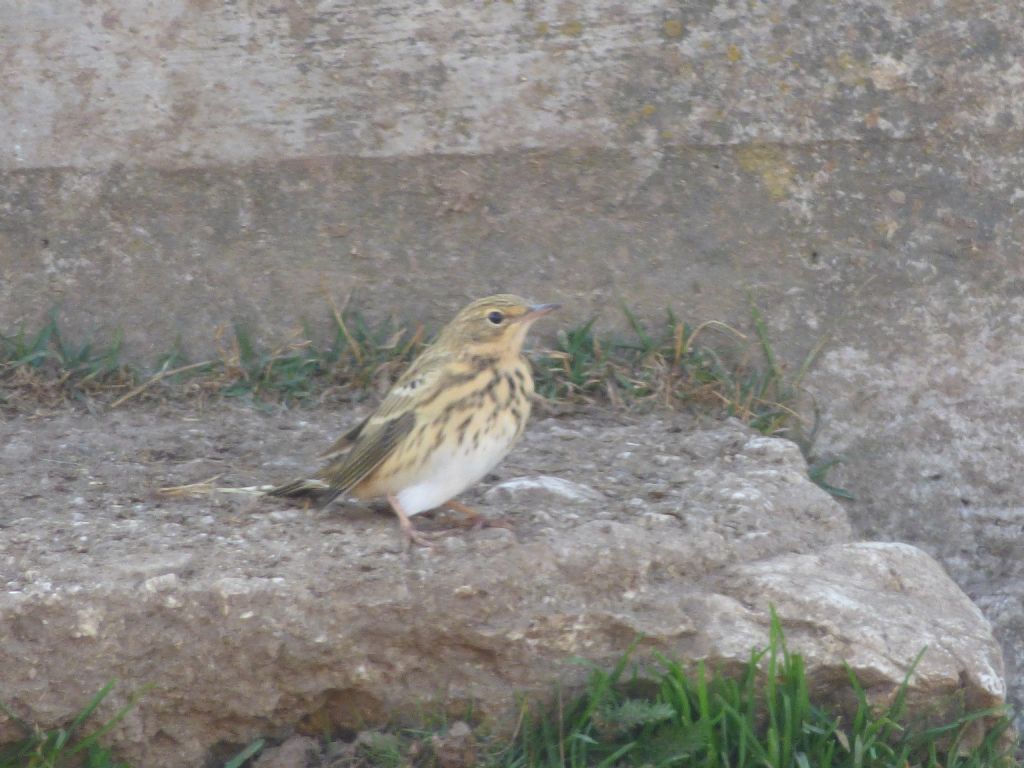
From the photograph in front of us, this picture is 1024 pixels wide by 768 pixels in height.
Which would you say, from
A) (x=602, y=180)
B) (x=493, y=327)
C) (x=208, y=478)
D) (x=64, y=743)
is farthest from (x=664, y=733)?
(x=602, y=180)

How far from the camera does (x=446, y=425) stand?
418 cm

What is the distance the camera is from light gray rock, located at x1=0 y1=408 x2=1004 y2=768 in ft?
12.8

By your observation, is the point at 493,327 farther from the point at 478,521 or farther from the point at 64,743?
the point at 64,743

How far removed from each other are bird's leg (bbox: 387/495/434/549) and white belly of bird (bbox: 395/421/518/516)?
0.02 metres

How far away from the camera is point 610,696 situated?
156 inches

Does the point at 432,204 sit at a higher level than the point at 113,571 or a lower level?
higher

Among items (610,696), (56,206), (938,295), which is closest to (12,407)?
(56,206)

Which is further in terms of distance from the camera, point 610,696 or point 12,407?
point 12,407

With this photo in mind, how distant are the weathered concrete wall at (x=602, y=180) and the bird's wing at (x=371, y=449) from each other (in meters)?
1.27

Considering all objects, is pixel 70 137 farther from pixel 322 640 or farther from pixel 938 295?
pixel 938 295

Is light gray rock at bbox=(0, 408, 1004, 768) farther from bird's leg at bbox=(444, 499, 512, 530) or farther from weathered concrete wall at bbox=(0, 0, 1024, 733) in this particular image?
weathered concrete wall at bbox=(0, 0, 1024, 733)

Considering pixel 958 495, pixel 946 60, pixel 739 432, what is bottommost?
pixel 958 495

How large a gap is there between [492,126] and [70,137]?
1.56 metres

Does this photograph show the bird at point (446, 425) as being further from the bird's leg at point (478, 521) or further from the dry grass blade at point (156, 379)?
the dry grass blade at point (156, 379)
